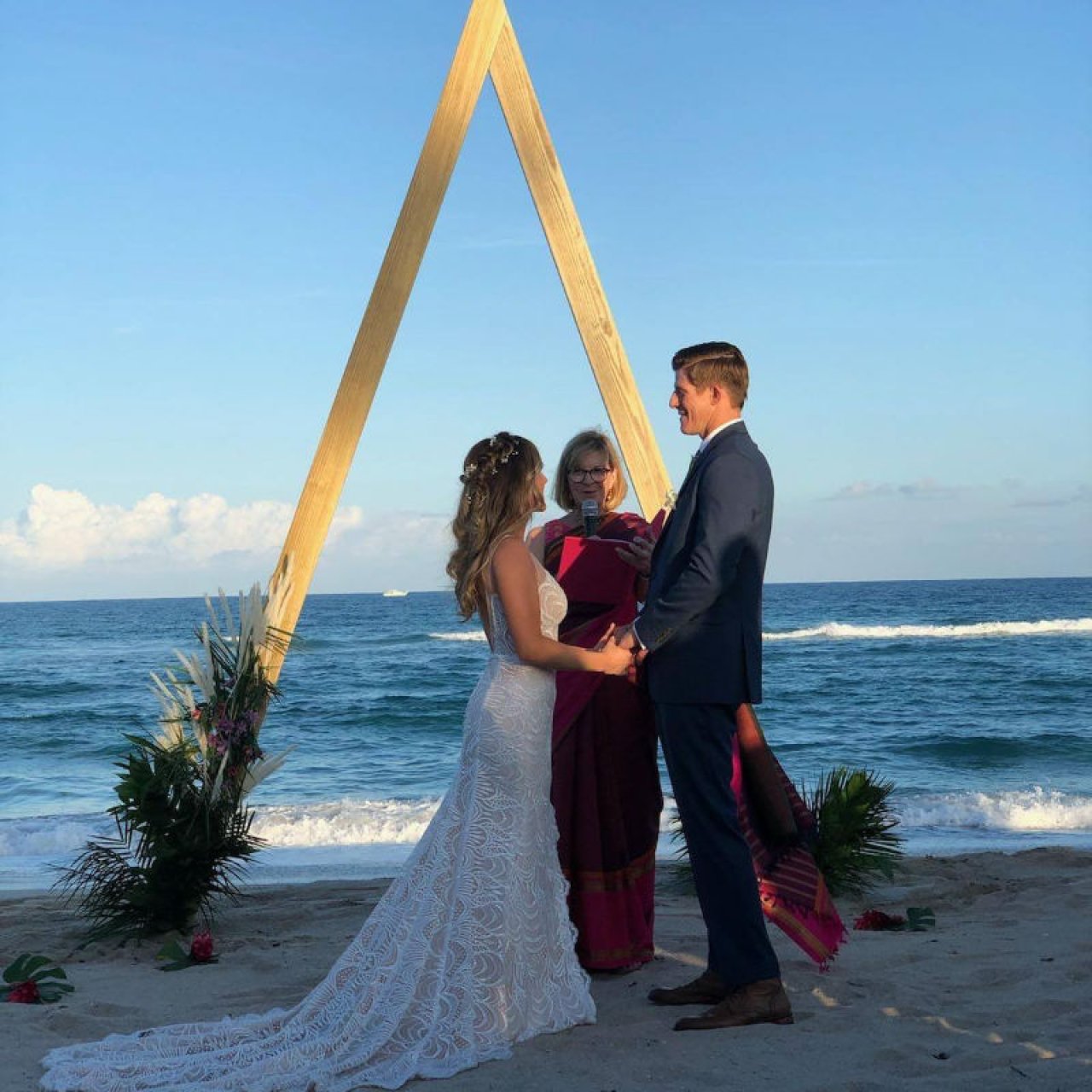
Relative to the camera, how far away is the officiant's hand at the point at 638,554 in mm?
3770

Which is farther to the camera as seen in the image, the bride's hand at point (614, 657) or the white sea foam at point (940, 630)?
the white sea foam at point (940, 630)

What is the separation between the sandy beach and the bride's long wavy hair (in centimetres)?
126

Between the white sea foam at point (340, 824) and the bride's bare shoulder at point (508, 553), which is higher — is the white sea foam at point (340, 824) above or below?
below

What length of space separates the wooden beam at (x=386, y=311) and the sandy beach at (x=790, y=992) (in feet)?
3.79

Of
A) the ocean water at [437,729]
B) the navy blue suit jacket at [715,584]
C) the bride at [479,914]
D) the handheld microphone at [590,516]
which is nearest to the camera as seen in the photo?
the bride at [479,914]

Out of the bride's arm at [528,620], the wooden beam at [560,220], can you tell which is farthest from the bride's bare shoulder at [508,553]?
the wooden beam at [560,220]

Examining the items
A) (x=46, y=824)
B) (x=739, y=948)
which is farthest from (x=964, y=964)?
(x=46, y=824)

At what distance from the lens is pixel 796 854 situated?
3.72 m

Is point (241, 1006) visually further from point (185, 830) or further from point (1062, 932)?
point (1062, 932)

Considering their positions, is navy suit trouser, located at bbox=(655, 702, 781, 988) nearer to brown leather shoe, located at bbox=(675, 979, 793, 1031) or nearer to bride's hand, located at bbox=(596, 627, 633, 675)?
brown leather shoe, located at bbox=(675, 979, 793, 1031)

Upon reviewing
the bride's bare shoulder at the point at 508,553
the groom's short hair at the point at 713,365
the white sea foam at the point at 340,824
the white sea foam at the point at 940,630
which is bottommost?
the white sea foam at the point at 340,824

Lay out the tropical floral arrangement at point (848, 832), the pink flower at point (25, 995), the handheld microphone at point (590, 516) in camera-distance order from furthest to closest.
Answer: the tropical floral arrangement at point (848, 832) → the handheld microphone at point (590, 516) → the pink flower at point (25, 995)

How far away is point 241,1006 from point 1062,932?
2830mm

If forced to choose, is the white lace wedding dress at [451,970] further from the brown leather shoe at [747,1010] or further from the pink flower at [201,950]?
the pink flower at [201,950]
